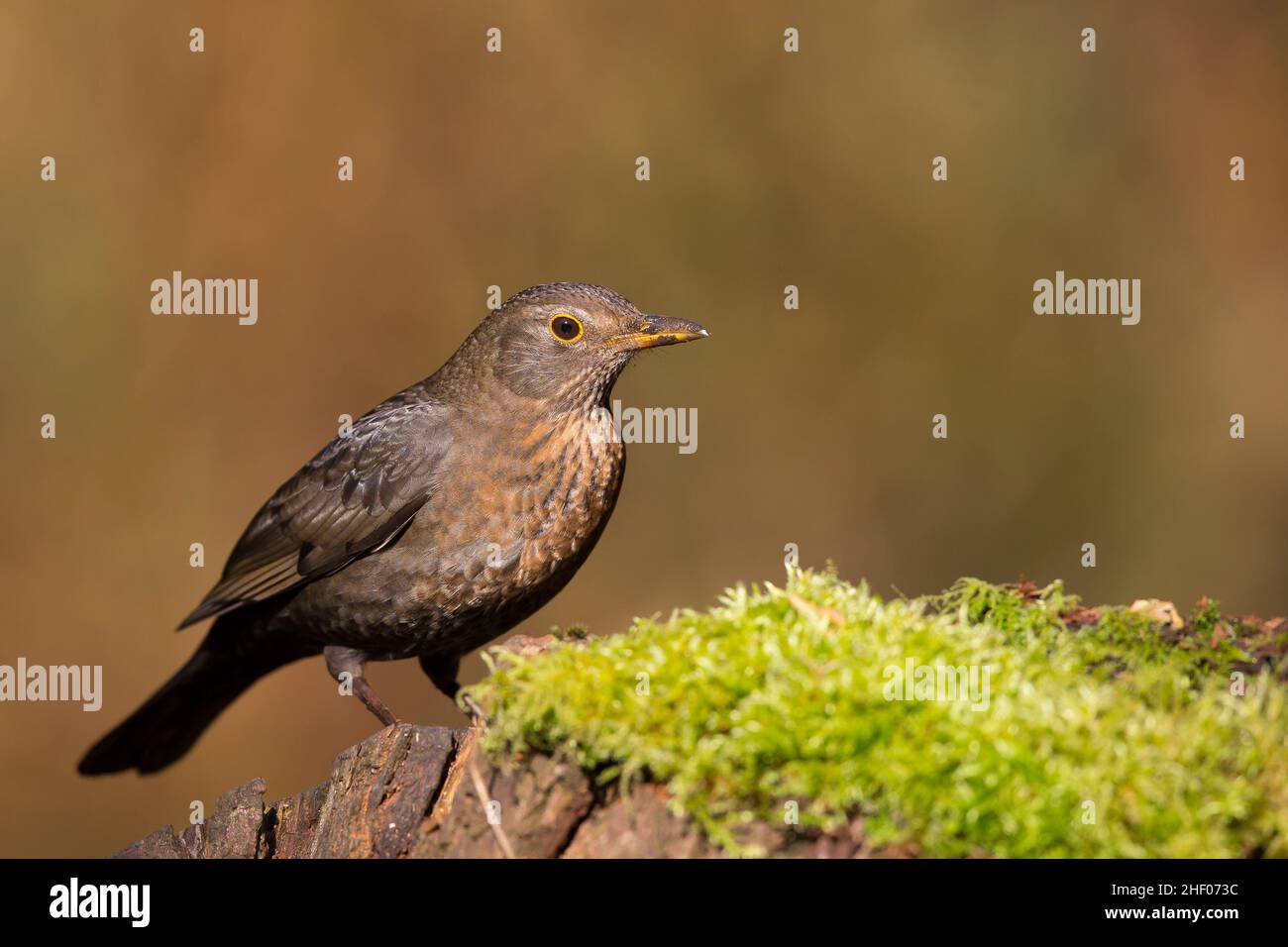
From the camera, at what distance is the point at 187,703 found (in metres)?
6.51

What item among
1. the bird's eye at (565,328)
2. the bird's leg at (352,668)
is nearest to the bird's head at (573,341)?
the bird's eye at (565,328)

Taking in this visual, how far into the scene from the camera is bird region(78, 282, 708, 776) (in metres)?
5.18

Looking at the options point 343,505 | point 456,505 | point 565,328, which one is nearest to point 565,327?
point 565,328

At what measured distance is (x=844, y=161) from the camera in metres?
9.65

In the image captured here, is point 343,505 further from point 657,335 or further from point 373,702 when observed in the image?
point 657,335

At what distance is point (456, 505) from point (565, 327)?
952mm

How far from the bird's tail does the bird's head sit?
Result: 1.82m

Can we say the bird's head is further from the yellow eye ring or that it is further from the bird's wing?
the bird's wing

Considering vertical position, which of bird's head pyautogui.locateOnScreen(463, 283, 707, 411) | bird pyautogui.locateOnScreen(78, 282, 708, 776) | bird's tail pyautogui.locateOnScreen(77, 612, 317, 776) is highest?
bird's head pyautogui.locateOnScreen(463, 283, 707, 411)

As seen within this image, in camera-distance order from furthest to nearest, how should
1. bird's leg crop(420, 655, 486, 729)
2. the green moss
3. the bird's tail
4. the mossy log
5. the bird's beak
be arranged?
1. the bird's tail
2. bird's leg crop(420, 655, 486, 729)
3. the bird's beak
4. the mossy log
5. the green moss

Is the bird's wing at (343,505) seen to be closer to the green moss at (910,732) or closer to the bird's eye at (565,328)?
the bird's eye at (565,328)

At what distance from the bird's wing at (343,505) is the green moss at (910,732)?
6.75 feet

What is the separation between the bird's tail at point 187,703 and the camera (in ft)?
20.4

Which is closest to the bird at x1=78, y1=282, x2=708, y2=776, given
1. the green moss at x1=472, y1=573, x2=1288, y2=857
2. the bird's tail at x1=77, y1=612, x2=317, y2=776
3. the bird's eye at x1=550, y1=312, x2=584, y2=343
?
the bird's eye at x1=550, y1=312, x2=584, y2=343
